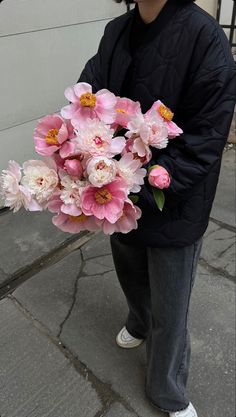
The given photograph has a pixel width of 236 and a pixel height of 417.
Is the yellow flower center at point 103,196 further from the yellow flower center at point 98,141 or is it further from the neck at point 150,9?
the neck at point 150,9

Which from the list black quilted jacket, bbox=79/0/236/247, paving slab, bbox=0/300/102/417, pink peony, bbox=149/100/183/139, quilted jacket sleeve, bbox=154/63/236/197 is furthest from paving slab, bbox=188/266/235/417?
pink peony, bbox=149/100/183/139

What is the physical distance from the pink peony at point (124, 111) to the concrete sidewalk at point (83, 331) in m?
1.37

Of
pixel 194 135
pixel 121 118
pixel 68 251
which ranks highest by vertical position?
pixel 121 118

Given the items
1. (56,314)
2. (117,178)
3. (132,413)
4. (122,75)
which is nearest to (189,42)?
(122,75)

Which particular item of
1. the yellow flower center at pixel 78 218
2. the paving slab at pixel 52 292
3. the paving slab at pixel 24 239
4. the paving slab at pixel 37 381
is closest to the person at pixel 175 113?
the yellow flower center at pixel 78 218

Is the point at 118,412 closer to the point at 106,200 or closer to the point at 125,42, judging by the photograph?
the point at 106,200

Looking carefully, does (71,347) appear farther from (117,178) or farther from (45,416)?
(117,178)

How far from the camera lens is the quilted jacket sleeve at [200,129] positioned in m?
1.18

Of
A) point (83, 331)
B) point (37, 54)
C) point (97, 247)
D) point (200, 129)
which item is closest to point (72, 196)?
point (200, 129)

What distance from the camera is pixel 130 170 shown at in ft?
3.51

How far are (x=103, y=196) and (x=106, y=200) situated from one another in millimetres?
13

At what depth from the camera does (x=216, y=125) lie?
3.95 ft

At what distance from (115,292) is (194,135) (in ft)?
4.95

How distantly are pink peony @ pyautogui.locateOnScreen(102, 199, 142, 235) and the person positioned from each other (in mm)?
115
